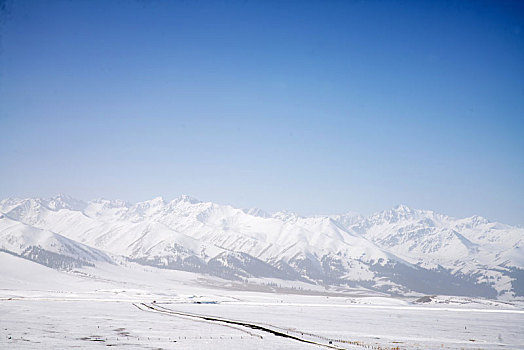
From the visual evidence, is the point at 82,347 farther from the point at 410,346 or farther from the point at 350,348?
the point at 410,346

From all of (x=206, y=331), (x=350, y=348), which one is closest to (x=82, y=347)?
(x=206, y=331)

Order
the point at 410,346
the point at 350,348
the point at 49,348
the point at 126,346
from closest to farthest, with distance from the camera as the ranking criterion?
the point at 49,348
the point at 126,346
the point at 350,348
the point at 410,346

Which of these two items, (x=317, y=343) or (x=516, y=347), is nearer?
(x=317, y=343)

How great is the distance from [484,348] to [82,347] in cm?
4211

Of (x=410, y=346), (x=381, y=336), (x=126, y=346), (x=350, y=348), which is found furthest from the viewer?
(x=381, y=336)

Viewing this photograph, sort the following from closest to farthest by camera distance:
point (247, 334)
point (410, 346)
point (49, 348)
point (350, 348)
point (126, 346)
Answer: point (49, 348)
point (126, 346)
point (350, 348)
point (410, 346)
point (247, 334)

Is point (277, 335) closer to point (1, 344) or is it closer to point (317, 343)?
point (317, 343)

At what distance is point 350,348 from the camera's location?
41.5 meters

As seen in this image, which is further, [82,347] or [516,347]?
[516,347]

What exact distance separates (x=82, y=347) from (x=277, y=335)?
73.3 feet

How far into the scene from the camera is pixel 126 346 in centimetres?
3831

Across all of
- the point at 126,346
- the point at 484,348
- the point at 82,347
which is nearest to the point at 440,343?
the point at 484,348

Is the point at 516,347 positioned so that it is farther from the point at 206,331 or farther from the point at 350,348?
the point at 206,331

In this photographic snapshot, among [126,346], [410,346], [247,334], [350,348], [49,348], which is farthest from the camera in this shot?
[247,334]
